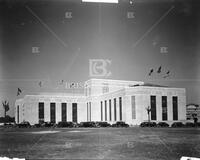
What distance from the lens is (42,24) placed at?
5703 millimetres

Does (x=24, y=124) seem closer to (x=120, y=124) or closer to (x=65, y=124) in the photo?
(x=65, y=124)

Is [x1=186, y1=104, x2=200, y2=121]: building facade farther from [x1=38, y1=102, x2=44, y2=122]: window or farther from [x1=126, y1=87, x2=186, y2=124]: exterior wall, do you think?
[x1=38, y1=102, x2=44, y2=122]: window

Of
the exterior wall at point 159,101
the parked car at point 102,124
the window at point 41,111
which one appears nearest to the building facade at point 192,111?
the exterior wall at point 159,101

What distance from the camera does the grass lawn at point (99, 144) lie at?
4930 mm

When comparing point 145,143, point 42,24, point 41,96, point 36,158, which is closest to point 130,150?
point 145,143

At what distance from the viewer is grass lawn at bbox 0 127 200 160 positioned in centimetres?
493

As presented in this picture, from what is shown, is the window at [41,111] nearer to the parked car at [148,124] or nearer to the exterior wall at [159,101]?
the exterior wall at [159,101]

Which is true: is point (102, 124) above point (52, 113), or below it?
below

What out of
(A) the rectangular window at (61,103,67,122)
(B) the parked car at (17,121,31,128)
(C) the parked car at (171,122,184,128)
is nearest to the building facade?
(C) the parked car at (171,122,184,128)

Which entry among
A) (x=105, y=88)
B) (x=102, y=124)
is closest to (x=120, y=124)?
(x=102, y=124)

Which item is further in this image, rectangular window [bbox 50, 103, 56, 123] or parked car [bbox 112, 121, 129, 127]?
parked car [bbox 112, 121, 129, 127]

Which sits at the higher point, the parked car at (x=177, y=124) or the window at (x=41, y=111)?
the window at (x=41, y=111)

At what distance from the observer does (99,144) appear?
5.29 m

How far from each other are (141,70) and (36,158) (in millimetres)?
2650
